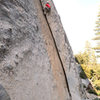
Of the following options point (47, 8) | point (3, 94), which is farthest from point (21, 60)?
point (47, 8)

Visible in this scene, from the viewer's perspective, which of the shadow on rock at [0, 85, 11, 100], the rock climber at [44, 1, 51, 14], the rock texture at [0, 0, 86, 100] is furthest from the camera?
the rock climber at [44, 1, 51, 14]

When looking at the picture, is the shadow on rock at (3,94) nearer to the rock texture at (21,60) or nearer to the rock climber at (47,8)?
the rock texture at (21,60)

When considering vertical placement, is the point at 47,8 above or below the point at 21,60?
above

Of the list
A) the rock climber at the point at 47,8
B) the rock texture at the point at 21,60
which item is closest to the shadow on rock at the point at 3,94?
the rock texture at the point at 21,60

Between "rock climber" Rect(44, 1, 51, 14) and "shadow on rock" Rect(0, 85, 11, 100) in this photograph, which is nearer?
"shadow on rock" Rect(0, 85, 11, 100)

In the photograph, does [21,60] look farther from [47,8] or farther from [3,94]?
[47,8]

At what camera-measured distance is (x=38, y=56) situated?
1.72 m

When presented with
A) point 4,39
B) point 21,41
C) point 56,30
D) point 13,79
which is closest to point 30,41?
point 21,41

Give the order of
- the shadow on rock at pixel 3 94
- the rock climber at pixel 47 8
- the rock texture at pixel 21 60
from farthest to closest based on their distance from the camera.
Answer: the rock climber at pixel 47 8, the rock texture at pixel 21 60, the shadow on rock at pixel 3 94

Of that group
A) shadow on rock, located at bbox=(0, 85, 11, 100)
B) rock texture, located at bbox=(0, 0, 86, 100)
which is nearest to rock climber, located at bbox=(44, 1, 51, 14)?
rock texture, located at bbox=(0, 0, 86, 100)

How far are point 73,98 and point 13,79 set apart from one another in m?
1.98

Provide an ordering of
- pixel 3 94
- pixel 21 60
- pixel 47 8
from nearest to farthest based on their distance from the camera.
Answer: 1. pixel 3 94
2. pixel 21 60
3. pixel 47 8

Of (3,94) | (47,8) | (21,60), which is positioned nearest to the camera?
(3,94)

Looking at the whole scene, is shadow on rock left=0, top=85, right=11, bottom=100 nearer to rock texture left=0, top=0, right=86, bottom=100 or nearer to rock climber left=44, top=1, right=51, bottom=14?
rock texture left=0, top=0, right=86, bottom=100
